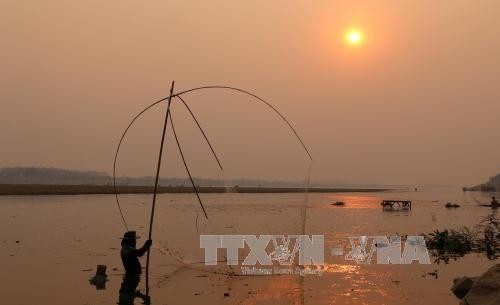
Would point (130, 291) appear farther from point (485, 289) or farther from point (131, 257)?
point (485, 289)

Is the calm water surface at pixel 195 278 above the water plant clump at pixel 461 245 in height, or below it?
below

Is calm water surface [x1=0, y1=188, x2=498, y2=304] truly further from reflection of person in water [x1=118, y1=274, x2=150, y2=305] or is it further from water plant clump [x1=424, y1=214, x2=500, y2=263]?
water plant clump [x1=424, y1=214, x2=500, y2=263]

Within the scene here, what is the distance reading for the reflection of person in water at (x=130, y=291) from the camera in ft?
45.9

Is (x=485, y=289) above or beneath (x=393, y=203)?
beneath

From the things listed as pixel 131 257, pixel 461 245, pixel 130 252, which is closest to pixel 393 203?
A: pixel 461 245

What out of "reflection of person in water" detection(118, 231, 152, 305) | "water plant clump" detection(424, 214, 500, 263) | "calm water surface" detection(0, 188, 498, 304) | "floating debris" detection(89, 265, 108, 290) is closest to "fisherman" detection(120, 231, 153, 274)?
"reflection of person in water" detection(118, 231, 152, 305)

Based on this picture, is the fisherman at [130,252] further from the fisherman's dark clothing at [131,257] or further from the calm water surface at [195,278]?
the calm water surface at [195,278]

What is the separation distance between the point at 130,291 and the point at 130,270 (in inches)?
53.7

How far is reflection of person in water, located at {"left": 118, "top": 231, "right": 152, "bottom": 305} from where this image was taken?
559 inches

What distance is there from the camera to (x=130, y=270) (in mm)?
16344

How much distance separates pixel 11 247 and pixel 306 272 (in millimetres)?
14382

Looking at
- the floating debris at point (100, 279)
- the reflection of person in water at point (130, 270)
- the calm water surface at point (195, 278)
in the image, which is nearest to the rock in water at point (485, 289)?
the calm water surface at point (195, 278)

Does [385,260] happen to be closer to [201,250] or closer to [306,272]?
[306,272]

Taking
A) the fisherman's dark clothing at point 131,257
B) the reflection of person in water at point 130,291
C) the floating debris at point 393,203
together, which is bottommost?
the reflection of person in water at point 130,291
